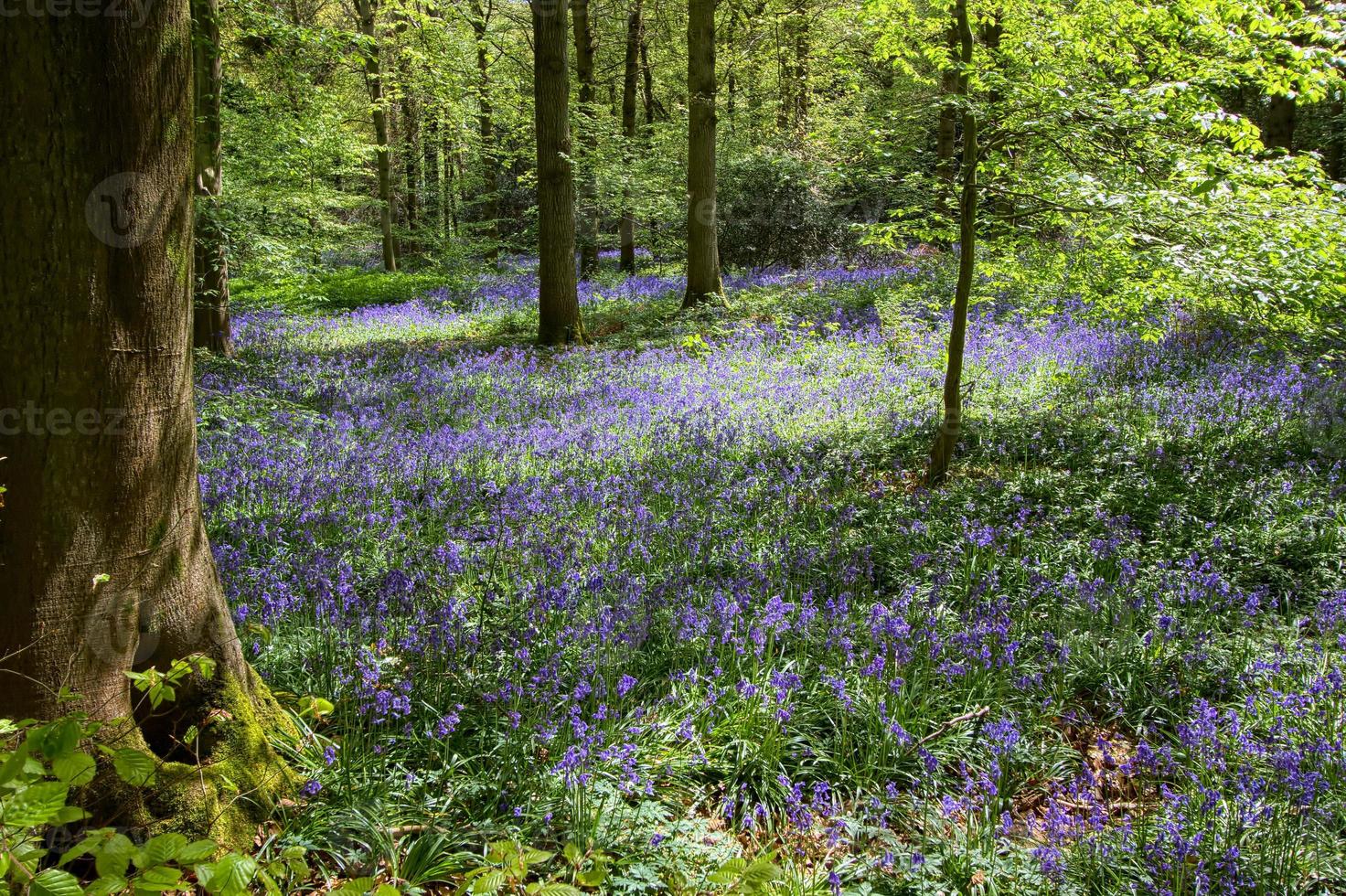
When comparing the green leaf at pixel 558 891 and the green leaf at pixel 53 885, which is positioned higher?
the green leaf at pixel 53 885

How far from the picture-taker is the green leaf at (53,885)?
1289 millimetres

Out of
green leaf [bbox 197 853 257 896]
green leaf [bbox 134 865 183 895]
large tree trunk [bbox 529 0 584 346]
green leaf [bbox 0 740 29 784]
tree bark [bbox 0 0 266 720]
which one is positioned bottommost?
green leaf [bbox 197 853 257 896]

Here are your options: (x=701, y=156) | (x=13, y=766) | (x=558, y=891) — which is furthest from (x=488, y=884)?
(x=701, y=156)

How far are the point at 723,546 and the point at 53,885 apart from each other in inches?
154

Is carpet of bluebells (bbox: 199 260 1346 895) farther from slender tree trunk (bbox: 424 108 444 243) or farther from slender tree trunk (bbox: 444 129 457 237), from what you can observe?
slender tree trunk (bbox: 444 129 457 237)

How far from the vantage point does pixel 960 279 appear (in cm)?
615

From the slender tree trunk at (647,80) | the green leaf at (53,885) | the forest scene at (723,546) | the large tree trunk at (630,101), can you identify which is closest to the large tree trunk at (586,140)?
the large tree trunk at (630,101)

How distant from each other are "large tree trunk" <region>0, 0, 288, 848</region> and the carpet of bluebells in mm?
649

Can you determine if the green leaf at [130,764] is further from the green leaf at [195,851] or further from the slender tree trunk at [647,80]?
the slender tree trunk at [647,80]

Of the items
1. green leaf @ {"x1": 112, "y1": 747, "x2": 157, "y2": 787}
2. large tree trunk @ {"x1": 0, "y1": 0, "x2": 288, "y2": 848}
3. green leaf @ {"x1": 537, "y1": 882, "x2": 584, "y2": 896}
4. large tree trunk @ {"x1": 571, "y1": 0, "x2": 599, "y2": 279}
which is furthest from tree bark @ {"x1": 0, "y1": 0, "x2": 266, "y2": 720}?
large tree trunk @ {"x1": 571, "y1": 0, "x2": 599, "y2": 279}

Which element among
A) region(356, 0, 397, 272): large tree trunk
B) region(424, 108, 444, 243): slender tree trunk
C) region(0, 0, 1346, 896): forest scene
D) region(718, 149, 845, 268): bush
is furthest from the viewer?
region(424, 108, 444, 243): slender tree trunk

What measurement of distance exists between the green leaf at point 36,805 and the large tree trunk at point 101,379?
947 millimetres

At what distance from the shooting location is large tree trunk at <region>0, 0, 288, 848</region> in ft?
7.04

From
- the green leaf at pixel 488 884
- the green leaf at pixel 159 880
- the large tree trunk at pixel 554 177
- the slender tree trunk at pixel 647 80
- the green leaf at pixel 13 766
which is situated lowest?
the green leaf at pixel 488 884
